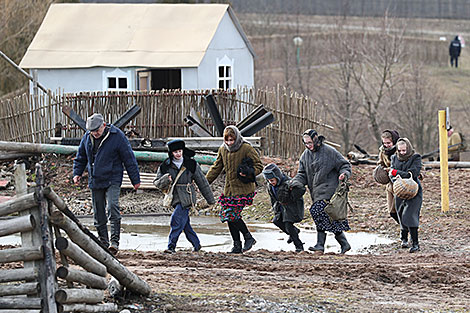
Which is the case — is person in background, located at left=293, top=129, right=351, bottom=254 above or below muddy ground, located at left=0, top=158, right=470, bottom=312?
above

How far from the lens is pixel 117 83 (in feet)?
81.1

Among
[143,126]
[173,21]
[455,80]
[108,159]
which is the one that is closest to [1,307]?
[108,159]

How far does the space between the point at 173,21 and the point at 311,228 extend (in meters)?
14.0

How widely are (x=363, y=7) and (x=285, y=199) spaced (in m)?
51.1

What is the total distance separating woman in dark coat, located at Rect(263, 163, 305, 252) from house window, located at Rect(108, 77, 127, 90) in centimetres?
1476

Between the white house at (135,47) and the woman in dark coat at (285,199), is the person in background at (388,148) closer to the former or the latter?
the woman in dark coat at (285,199)

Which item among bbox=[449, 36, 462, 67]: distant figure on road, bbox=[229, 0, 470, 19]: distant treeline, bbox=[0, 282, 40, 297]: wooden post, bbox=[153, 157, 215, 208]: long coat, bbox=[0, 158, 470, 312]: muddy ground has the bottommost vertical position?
bbox=[0, 158, 470, 312]: muddy ground

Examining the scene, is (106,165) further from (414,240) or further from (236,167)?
(414,240)

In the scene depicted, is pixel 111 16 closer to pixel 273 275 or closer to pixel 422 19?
pixel 273 275

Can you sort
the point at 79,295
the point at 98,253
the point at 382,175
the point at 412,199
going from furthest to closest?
the point at 382,175 < the point at 412,199 < the point at 98,253 < the point at 79,295

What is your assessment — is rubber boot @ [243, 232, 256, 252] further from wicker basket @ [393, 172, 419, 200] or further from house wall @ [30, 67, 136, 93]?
house wall @ [30, 67, 136, 93]

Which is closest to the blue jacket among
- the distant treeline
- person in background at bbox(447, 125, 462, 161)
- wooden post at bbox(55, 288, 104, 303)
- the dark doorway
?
wooden post at bbox(55, 288, 104, 303)

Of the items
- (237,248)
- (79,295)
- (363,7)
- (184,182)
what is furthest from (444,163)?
(363,7)

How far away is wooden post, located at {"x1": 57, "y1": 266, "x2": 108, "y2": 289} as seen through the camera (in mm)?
5695
